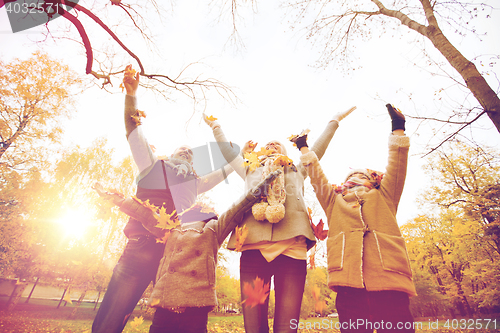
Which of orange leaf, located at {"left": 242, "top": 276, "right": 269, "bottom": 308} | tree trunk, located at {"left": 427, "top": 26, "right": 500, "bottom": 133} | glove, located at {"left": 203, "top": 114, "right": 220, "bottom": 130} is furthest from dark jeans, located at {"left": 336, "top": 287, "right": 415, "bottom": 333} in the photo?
tree trunk, located at {"left": 427, "top": 26, "right": 500, "bottom": 133}

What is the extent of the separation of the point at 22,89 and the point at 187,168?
10.0m

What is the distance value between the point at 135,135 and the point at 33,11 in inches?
96.6

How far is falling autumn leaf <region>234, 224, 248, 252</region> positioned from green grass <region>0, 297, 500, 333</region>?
134 cm

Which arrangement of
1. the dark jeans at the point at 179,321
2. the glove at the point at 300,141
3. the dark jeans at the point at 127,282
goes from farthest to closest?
1. the glove at the point at 300,141
2. the dark jeans at the point at 127,282
3. the dark jeans at the point at 179,321

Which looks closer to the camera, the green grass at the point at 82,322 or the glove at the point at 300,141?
the glove at the point at 300,141

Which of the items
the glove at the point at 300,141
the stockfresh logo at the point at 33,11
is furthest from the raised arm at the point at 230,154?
the stockfresh logo at the point at 33,11

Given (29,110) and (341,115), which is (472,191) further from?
(29,110)

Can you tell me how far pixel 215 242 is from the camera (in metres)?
2.09

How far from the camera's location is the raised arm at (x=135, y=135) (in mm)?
2518

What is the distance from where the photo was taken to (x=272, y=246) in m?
2.02

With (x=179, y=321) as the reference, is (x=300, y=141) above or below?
above

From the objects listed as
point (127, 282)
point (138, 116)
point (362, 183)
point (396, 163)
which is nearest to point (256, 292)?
point (127, 282)

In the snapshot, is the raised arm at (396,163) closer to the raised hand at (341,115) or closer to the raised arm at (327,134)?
the raised arm at (327,134)

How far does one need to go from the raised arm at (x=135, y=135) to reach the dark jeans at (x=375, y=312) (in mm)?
2509
